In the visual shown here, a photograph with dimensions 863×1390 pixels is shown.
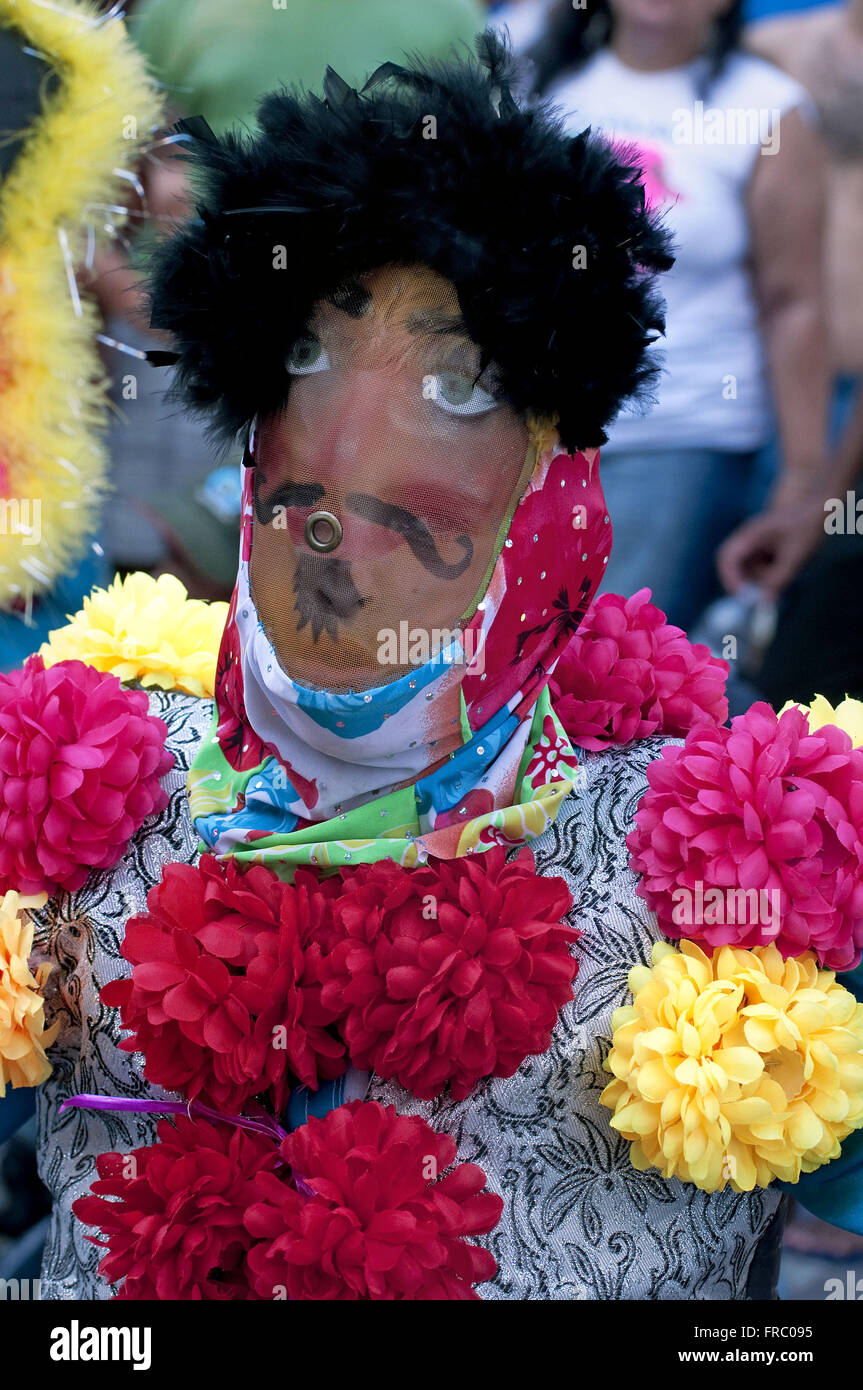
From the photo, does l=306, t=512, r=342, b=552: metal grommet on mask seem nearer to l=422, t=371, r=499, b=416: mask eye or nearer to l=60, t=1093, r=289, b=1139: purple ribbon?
l=422, t=371, r=499, b=416: mask eye

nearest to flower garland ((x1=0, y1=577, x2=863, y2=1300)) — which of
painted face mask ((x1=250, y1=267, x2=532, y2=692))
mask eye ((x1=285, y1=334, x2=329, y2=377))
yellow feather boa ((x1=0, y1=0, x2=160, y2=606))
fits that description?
painted face mask ((x1=250, y1=267, x2=532, y2=692))

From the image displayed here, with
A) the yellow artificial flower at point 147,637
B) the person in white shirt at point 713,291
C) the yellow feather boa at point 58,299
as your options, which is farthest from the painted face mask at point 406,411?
the person in white shirt at point 713,291

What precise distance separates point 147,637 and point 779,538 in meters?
1.54

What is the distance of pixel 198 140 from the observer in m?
1.20

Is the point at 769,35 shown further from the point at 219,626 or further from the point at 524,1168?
the point at 524,1168

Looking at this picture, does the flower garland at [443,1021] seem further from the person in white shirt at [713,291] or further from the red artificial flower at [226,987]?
the person in white shirt at [713,291]

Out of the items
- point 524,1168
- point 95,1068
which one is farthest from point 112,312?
point 524,1168

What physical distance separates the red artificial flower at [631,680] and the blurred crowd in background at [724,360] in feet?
3.57

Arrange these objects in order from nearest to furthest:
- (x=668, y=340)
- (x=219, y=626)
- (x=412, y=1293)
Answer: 1. (x=412, y=1293)
2. (x=219, y=626)
3. (x=668, y=340)

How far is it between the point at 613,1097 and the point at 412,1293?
233mm

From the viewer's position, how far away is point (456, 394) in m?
1.17

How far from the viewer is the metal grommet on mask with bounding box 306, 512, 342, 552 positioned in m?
1.19

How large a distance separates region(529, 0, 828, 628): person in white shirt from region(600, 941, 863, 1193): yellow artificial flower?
1567 mm
